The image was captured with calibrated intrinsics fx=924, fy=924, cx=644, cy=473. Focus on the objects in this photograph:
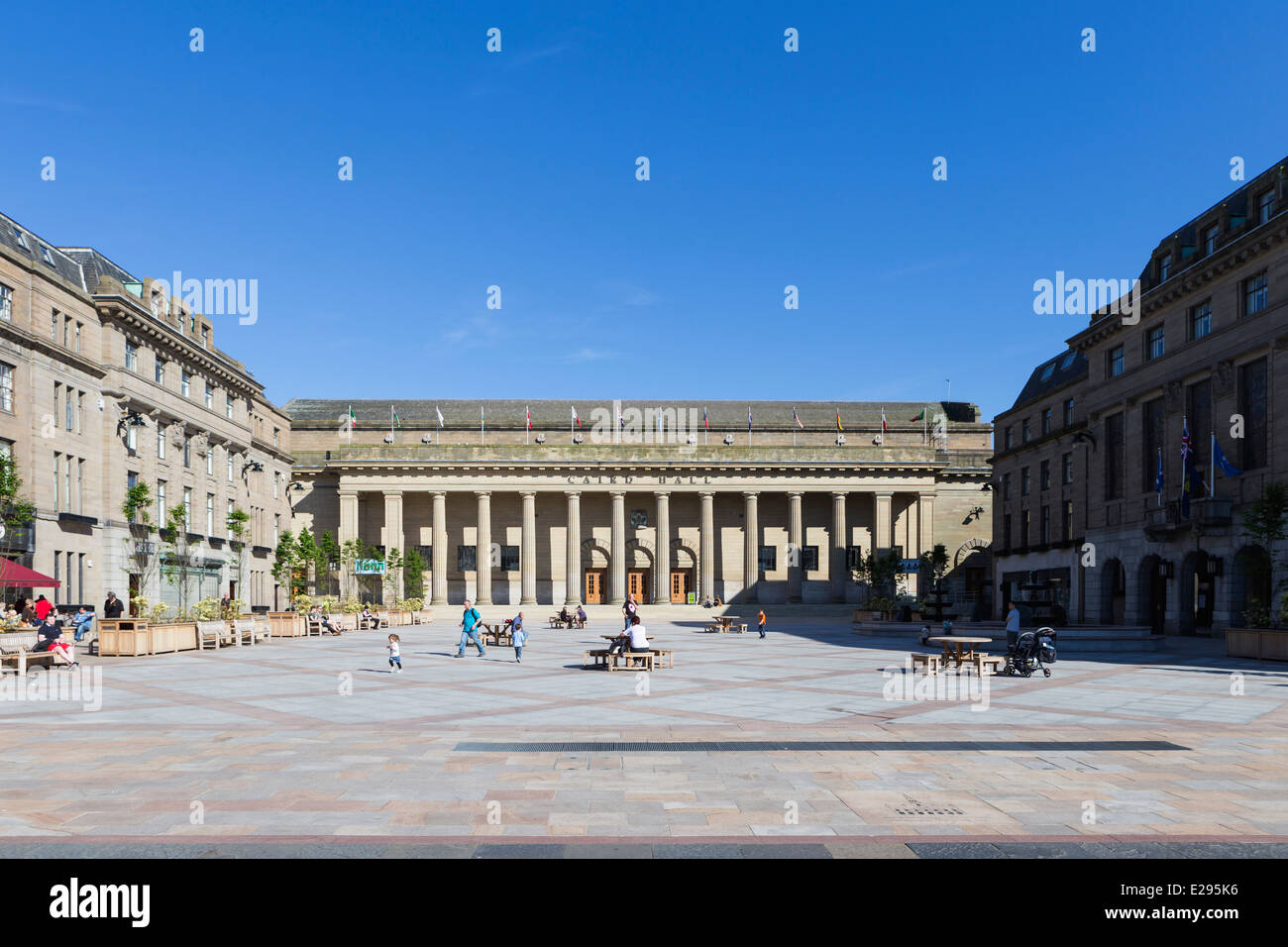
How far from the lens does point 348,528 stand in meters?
70.7

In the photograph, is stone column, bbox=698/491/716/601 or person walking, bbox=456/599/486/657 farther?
stone column, bbox=698/491/716/601

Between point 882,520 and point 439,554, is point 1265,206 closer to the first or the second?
point 882,520

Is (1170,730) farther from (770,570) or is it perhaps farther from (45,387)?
(770,570)

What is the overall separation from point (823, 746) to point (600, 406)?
72.1 metres

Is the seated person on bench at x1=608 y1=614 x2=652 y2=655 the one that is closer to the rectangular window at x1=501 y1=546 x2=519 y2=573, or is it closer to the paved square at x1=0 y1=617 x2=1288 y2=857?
the paved square at x1=0 y1=617 x2=1288 y2=857

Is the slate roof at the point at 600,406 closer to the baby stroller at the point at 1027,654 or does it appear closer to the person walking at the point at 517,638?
the person walking at the point at 517,638

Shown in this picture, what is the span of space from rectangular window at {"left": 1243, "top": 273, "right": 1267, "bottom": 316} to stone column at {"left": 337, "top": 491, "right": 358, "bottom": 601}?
5626cm

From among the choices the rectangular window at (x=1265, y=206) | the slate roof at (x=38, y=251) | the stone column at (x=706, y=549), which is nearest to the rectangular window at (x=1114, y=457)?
the rectangular window at (x=1265, y=206)

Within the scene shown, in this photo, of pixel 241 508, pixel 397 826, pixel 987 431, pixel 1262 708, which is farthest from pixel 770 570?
pixel 397 826

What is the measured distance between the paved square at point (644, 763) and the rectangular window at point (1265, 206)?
945 inches

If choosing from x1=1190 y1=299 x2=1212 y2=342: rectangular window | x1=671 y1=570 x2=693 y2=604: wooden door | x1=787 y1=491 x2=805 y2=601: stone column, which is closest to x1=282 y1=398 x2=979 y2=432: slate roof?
x1=787 y1=491 x2=805 y2=601: stone column

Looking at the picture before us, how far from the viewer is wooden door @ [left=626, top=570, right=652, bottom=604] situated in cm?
7606
